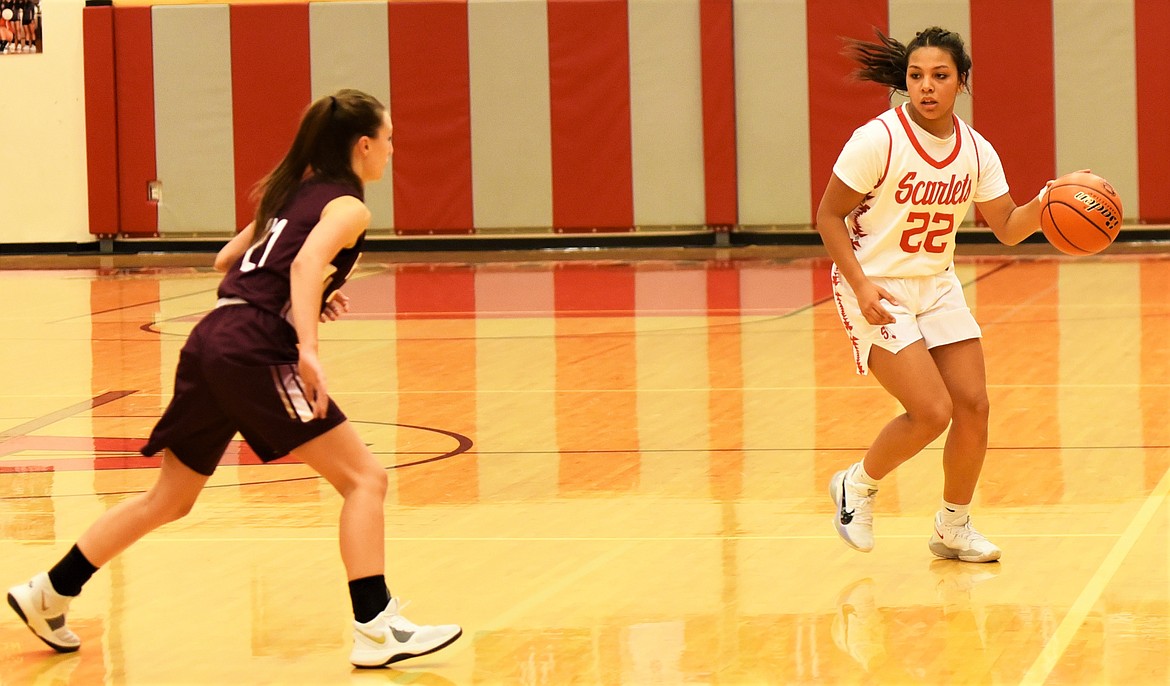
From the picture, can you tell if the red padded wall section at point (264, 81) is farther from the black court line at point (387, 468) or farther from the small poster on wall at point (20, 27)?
the black court line at point (387, 468)

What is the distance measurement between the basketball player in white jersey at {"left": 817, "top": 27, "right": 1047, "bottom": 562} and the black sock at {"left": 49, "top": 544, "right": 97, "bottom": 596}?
2.31m

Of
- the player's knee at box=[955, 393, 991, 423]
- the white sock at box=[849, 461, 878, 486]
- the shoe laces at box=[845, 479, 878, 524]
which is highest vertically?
the player's knee at box=[955, 393, 991, 423]

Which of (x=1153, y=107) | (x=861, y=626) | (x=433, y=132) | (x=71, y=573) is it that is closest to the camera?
(x=71, y=573)

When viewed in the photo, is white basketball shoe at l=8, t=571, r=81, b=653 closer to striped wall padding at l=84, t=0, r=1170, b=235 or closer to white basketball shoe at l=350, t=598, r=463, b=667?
white basketball shoe at l=350, t=598, r=463, b=667

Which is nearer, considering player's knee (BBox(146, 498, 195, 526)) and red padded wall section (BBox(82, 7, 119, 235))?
player's knee (BBox(146, 498, 195, 526))

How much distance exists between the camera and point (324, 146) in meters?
4.58

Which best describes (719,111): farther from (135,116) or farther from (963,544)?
(963,544)

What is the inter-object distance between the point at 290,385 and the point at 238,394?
0.13 m

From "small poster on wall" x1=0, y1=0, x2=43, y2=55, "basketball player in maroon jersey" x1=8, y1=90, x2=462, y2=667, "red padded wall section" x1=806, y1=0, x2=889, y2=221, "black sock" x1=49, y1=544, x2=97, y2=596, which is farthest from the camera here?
"small poster on wall" x1=0, y1=0, x2=43, y2=55

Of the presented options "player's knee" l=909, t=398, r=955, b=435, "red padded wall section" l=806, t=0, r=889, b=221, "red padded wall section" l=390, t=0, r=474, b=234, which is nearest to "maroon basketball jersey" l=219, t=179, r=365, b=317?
"player's knee" l=909, t=398, r=955, b=435

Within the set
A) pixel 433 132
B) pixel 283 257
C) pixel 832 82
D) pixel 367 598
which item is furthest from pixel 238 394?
pixel 433 132

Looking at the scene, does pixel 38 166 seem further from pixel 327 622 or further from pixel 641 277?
pixel 327 622

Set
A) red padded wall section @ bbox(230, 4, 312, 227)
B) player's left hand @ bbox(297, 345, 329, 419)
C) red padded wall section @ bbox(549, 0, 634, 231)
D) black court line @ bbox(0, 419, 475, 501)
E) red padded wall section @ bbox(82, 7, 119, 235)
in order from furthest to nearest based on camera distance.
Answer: red padded wall section @ bbox(82, 7, 119, 235) → red padded wall section @ bbox(230, 4, 312, 227) → red padded wall section @ bbox(549, 0, 634, 231) → black court line @ bbox(0, 419, 475, 501) → player's left hand @ bbox(297, 345, 329, 419)

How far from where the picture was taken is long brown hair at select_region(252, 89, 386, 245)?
14.9 ft
